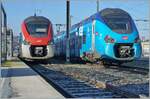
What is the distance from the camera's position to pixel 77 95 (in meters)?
12.6

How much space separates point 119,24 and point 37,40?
7761 mm

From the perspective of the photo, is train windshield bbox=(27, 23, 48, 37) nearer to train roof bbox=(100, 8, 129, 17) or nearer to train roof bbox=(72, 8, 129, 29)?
train roof bbox=(72, 8, 129, 29)

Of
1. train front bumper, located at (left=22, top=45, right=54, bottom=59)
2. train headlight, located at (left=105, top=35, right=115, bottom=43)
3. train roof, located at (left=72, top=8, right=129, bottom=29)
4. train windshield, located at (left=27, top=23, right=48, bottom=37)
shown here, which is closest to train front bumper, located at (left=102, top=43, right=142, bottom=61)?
train headlight, located at (left=105, top=35, right=115, bottom=43)

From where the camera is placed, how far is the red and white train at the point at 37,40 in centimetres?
3133

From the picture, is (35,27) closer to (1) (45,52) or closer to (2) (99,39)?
(1) (45,52)

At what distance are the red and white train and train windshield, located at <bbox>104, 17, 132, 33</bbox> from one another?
6.89 m

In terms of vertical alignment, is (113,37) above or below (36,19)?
below

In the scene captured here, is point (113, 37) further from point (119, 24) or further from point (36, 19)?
point (36, 19)

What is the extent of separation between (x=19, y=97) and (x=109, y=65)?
1893cm

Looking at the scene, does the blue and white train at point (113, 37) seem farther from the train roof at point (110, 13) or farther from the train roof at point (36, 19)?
the train roof at point (36, 19)

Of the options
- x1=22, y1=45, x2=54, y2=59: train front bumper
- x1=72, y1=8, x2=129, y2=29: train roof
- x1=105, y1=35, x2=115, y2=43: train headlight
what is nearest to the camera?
x1=105, y1=35, x2=115, y2=43: train headlight

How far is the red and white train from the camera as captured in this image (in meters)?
31.3

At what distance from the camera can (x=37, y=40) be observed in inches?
1233

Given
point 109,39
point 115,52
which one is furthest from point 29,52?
point 115,52
